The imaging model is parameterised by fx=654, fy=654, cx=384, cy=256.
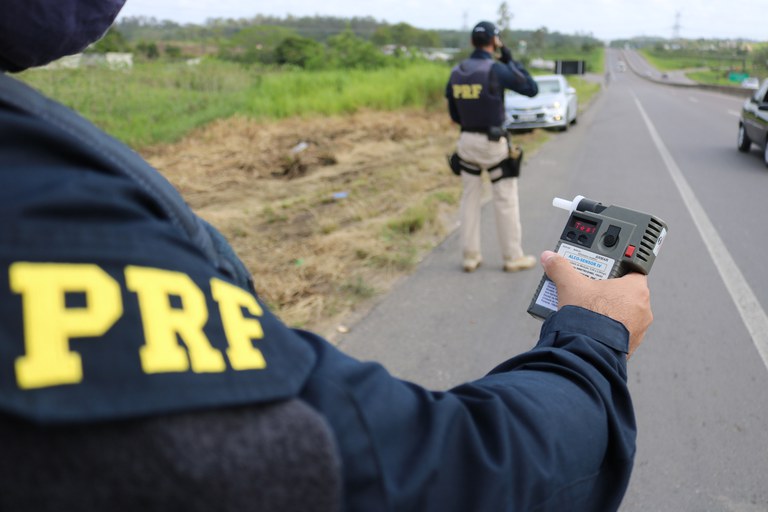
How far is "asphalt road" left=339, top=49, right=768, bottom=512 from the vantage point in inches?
109

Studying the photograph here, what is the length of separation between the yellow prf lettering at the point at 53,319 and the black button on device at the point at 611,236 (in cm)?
97

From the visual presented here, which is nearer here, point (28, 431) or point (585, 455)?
point (28, 431)

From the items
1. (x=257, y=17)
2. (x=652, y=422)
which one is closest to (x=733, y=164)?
(x=652, y=422)

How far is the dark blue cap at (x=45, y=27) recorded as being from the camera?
0.66 metres

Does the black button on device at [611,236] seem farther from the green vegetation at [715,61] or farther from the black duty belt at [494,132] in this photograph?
the green vegetation at [715,61]

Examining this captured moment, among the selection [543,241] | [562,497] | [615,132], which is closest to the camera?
[562,497]

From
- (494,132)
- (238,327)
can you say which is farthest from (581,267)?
(494,132)

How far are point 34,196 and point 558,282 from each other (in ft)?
2.93

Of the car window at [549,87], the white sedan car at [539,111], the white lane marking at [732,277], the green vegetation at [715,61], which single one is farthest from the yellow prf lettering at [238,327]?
the green vegetation at [715,61]

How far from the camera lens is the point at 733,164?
34.4 ft

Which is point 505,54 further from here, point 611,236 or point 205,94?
point 205,94

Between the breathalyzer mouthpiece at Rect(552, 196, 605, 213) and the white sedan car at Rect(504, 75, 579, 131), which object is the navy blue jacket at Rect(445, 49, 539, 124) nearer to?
the breathalyzer mouthpiece at Rect(552, 196, 605, 213)

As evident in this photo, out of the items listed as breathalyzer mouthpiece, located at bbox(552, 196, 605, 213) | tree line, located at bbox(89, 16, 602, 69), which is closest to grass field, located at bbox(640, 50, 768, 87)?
tree line, located at bbox(89, 16, 602, 69)

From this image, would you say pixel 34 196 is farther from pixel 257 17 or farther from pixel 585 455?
pixel 257 17
